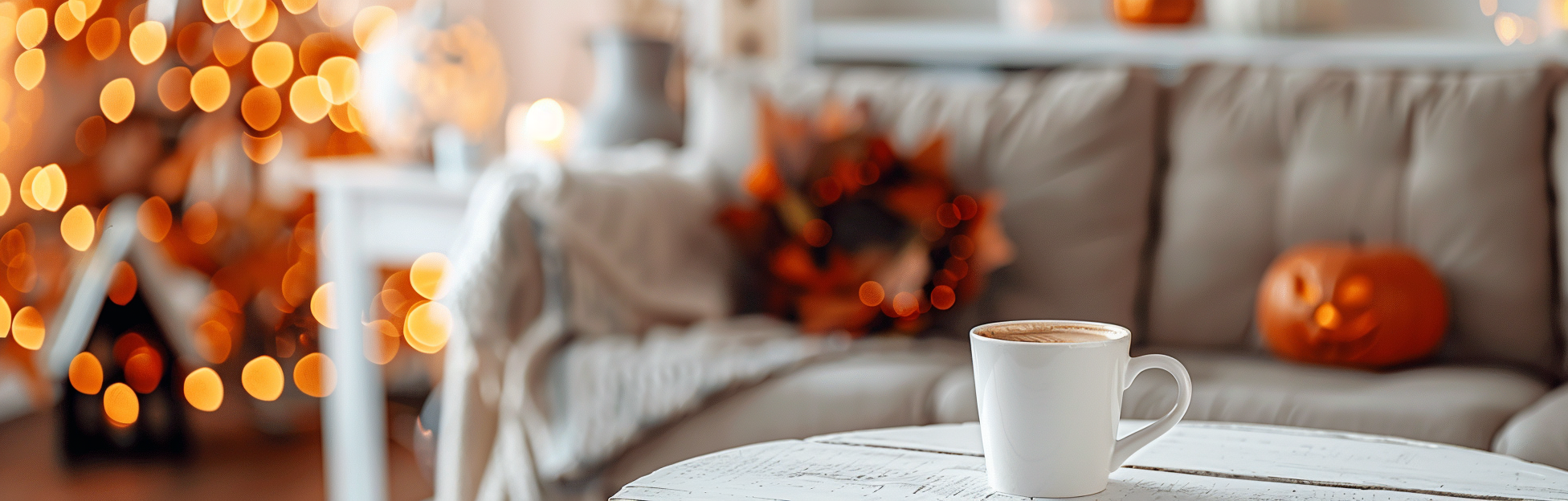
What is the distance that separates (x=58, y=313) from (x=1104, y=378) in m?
2.12

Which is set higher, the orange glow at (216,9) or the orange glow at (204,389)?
the orange glow at (216,9)

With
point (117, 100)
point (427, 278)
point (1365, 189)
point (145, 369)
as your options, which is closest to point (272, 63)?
point (117, 100)

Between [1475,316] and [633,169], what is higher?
[633,169]

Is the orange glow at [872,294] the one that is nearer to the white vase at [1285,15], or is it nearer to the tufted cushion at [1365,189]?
the tufted cushion at [1365,189]

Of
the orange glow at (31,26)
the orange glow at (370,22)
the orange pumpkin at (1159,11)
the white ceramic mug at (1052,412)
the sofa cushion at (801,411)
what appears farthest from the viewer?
the orange glow at (370,22)

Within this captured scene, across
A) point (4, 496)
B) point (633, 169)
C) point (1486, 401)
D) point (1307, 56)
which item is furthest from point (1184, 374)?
point (4, 496)

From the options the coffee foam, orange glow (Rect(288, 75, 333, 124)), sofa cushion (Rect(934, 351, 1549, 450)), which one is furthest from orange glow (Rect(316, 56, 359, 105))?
the coffee foam

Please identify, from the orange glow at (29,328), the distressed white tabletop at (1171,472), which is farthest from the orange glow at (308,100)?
the distressed white tabletop at (1171,472)

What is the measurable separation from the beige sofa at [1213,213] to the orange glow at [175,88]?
44.9 inches

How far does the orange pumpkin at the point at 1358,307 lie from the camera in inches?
48.7

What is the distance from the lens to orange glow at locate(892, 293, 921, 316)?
1.39 metres

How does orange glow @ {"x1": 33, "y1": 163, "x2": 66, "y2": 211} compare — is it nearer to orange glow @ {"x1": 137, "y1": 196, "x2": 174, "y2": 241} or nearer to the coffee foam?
orange glow @ {"x1": 137, "y1": 196, "x2": 174, "y2": 241}

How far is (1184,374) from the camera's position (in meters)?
0.55

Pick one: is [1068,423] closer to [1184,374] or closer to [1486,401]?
[1184,374]
